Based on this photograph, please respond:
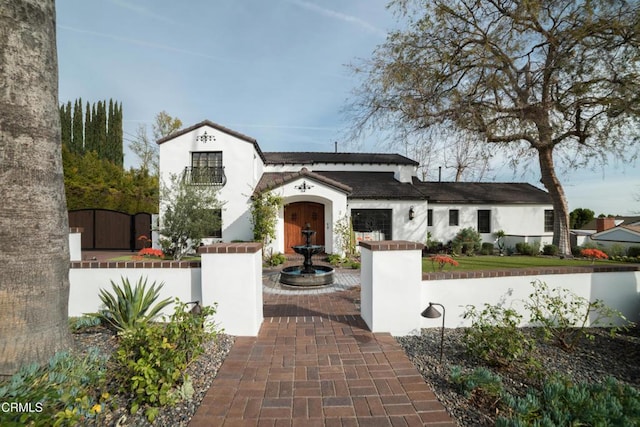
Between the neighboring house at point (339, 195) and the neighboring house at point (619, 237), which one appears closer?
the neighboring house at point (339, 195)

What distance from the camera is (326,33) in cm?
1001

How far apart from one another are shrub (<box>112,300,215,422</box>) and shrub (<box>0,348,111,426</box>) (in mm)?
228

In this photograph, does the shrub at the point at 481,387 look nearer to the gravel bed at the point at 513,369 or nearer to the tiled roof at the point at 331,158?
the gravel bed at the point at 513,369

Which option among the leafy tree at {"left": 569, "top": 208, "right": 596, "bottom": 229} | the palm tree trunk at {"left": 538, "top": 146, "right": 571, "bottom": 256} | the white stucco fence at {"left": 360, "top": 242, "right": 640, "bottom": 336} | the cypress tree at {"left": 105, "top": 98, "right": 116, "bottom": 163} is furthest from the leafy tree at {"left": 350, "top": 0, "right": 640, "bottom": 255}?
the cypress tree at {"left": 105, "top": 98, "right": 116, "bottom": 163}

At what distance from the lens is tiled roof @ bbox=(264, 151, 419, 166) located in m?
18.5

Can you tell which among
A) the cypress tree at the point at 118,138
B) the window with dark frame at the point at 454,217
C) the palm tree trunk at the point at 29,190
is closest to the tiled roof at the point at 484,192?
the window with dark frame at the point at 454,217

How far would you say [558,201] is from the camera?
15812mm

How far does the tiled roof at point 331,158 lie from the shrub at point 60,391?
630 inches

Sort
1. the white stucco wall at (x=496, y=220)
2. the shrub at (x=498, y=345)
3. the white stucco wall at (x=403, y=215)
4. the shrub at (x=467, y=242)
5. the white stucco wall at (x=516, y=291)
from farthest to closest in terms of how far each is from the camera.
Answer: the white stucco wall at (x=496, y=220) → the shrub at (x=467, y=242) → the white stucco wall at (x=403, y=215) → the white stucco wall at (x=516, y=291) → the shrub at (x=498, y=345)

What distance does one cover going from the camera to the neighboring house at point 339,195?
45.1 ft

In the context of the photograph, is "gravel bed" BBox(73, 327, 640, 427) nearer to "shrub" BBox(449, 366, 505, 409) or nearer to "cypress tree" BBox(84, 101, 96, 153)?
"shrub" BBox(449, 366, 505, 409)

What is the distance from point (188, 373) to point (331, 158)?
1712 centimetres

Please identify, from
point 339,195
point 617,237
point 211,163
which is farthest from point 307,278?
point 617,237

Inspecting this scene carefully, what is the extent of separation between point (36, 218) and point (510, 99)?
17512 mm
